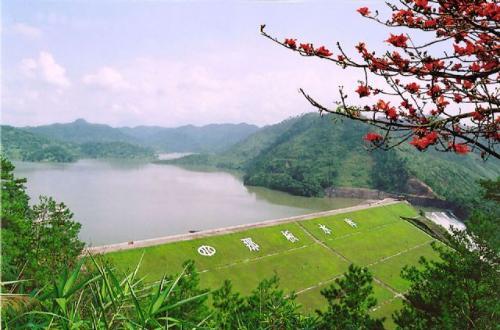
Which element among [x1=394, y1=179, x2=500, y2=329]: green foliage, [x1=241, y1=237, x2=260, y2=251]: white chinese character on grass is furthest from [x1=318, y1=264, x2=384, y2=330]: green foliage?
[x1=241, y1=237, x2=260, y2=251]: white chinese character on grass

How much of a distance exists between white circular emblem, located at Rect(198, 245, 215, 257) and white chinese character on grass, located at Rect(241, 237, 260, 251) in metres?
3.96

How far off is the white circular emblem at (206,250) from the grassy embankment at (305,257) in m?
0.46

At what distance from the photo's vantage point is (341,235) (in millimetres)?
46031

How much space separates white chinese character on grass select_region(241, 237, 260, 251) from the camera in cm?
3697

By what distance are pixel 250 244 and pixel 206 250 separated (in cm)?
507

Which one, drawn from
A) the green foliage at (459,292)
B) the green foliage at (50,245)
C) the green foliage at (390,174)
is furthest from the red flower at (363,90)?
the green foliage at (390,174)

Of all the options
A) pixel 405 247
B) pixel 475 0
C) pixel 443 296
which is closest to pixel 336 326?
pixel 443 296

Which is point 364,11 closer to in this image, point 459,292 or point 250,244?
point 459,292

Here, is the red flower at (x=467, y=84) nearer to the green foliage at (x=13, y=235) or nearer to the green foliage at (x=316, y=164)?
the green foliage at (x=13, y=235)

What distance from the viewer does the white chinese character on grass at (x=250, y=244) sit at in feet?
121

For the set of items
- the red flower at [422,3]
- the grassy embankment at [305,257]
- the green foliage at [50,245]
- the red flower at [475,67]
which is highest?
the red flower at [422,3]

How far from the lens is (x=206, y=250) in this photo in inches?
1351

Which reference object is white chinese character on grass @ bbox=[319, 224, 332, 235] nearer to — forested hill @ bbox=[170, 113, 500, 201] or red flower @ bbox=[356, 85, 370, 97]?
red flower @ bbox=[356, 85, 370, 97]

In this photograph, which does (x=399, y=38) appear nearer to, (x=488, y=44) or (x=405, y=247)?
(x=488, y=44)
